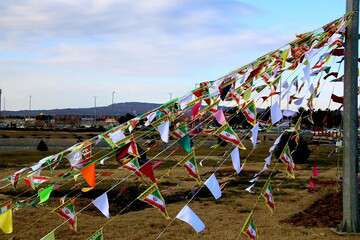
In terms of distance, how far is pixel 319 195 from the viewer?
1370cm

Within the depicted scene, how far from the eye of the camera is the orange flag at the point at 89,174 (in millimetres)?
5570

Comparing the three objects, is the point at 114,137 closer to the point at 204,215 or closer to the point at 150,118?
the point at 150,118

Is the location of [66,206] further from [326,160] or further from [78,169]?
[326,160]

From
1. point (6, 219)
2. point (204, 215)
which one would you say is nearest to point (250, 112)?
point (6, 219)

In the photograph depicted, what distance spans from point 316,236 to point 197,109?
412 centimetres

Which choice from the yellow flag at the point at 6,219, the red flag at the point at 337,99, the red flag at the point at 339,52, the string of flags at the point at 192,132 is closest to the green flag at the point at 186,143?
the string of flags at the point at 192,132

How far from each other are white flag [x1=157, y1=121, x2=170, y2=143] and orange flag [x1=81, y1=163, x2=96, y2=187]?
88cm

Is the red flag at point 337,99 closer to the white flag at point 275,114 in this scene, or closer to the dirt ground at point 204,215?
the dirt ground at point 204,215

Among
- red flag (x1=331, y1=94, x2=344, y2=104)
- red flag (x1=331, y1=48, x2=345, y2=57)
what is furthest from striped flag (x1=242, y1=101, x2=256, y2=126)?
red flag (x1=331, y1=94, x2=344, y2=104)

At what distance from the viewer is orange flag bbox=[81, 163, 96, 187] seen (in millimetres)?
5570

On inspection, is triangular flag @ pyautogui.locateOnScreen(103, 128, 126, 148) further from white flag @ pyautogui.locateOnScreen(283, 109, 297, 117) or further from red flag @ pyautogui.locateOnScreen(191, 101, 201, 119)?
white flag @ pyautogui.locateOnScreen(283, 109, 297, 117)

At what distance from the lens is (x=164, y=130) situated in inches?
229

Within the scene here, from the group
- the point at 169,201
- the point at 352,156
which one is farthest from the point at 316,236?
the point at 169,201

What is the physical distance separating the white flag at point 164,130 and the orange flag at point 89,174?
88 centimetres
